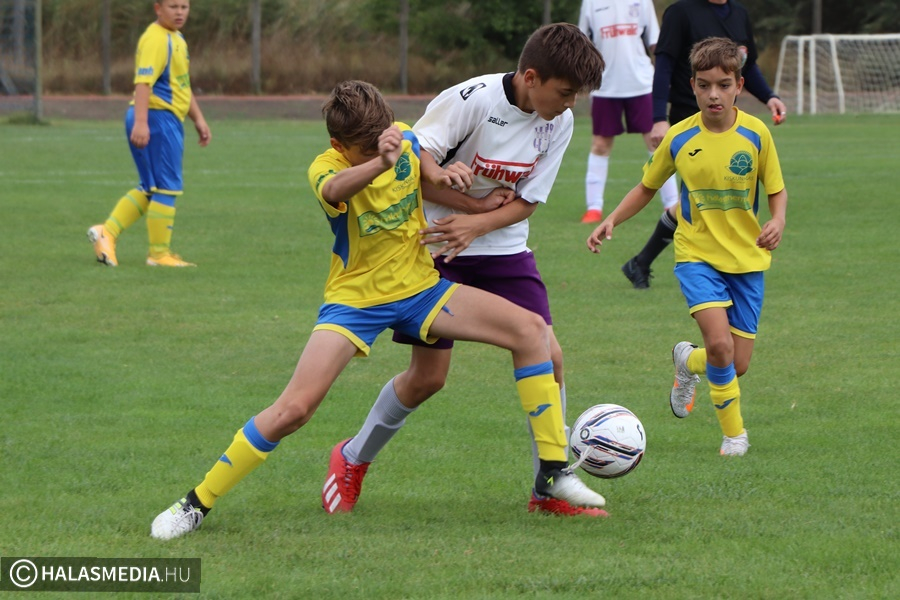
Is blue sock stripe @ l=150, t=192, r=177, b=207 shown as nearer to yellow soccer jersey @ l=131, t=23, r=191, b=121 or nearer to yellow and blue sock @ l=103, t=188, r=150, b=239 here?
yellow and blue sock @ l=103, t=188, r=150, b=239

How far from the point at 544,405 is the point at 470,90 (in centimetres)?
109

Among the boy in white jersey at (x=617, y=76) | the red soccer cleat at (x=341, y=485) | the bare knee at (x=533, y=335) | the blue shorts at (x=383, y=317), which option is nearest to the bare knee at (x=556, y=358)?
the bare knee at (x=533, y=335)

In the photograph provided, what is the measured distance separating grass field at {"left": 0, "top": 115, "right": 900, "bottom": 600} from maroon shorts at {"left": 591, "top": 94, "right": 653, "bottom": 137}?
3.22 ft

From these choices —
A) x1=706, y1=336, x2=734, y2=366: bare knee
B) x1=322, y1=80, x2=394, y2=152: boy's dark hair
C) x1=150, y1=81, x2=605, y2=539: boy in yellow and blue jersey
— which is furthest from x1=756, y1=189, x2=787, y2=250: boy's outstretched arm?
x1=322, y1=80, x2=394, y2=152: boy's dark hair

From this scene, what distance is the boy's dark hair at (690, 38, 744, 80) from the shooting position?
16.6 feet

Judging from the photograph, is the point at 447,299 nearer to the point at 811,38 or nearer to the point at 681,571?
the point at 681,571

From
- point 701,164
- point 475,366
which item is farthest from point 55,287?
point 701,164

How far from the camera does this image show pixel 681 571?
359 cm

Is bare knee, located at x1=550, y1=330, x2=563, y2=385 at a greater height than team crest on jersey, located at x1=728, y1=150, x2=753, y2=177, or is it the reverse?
team crest on jersey, located at x1=728, y1=150, x2=753, y2=177

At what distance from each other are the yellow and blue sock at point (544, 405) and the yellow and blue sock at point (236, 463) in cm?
83

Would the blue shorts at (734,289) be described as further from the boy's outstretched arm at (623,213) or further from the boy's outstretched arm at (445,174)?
the boy's outstretched arm at (445,174)

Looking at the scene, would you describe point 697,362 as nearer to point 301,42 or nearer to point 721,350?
point 721,350

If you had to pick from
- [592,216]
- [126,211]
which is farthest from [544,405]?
[592,216]

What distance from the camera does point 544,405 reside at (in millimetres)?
4145
